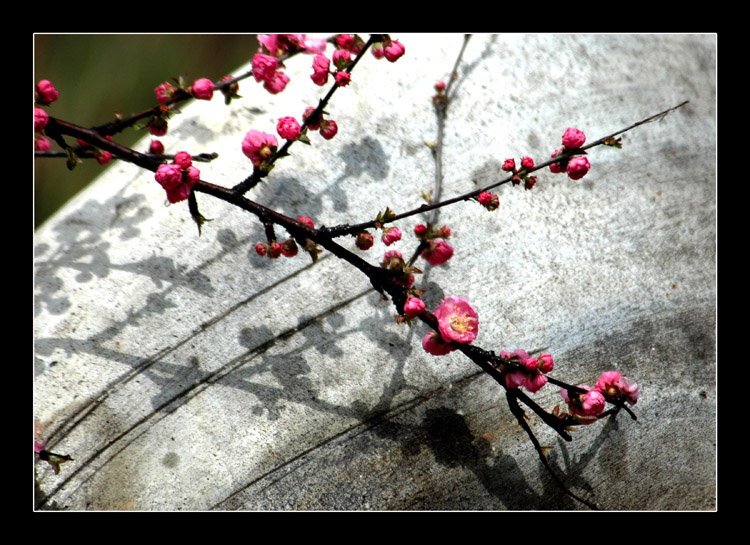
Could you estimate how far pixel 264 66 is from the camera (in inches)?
42.1

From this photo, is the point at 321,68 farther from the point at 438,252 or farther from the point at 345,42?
the point at 438,252

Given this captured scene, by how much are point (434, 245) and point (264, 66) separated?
0.47 metres

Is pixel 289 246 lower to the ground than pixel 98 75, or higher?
lower

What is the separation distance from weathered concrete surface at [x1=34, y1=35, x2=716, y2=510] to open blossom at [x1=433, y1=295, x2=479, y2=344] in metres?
0.21

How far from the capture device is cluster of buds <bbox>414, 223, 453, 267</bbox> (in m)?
1.03

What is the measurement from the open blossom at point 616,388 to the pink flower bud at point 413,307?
35cm

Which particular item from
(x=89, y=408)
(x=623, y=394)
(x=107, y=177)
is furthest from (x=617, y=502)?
(x=107, y=177)

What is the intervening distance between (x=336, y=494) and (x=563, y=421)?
0.41 meters

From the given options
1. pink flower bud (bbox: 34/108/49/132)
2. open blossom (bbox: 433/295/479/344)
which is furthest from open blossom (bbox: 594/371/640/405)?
pink flower bud (bbox: 34/108/49/132)

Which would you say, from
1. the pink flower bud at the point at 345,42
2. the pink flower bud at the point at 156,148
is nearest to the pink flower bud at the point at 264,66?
the pink flower bud at the point at 345,42

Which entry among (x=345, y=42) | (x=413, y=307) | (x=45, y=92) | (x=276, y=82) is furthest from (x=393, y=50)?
(x=45, y=92)

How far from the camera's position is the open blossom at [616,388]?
93 cm

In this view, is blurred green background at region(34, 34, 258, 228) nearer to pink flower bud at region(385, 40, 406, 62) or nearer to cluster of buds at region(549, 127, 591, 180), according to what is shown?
pink flower bud at region(385, 40, 406, 62)

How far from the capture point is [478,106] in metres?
1.26
